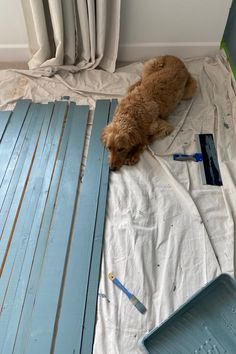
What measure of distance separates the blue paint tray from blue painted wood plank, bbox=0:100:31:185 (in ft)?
3.97

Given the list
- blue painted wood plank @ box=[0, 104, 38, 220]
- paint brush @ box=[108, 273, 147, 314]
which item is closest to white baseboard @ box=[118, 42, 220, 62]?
blue painted wood plank @ box=[0, 104, 38, 220]

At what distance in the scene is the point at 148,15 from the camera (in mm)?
2287

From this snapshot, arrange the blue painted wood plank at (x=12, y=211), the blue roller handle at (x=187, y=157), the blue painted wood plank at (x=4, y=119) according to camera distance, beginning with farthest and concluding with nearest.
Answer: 1. the blue painted wood plank at (x=4, y=119)
2. the blue roller handle at (x=187, y=157)
3. the blue painted wood plank at (x=12, y=211)

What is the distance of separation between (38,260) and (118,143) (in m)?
0.76

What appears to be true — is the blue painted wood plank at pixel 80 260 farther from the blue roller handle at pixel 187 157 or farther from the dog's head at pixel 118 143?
the blue roller handle at pixel 187 157

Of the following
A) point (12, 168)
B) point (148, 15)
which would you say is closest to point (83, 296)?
point (12, 168)

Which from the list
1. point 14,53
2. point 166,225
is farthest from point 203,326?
point 14,53

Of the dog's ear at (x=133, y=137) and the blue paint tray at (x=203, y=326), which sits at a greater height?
the dog's ear at (x=133, y=137)

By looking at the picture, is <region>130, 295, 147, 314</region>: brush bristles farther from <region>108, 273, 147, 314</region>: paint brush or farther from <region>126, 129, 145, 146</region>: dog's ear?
<region>126, 129, 145, 146</region>: dog's ear

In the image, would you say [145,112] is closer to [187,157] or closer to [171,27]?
[187,157]

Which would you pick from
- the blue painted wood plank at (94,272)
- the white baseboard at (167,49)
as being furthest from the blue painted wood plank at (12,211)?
the white baseboard at (167,49)

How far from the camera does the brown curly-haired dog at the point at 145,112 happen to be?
1682 millimetres

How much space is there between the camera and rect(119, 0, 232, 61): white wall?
2234mm

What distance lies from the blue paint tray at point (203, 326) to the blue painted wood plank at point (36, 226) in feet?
1.82
